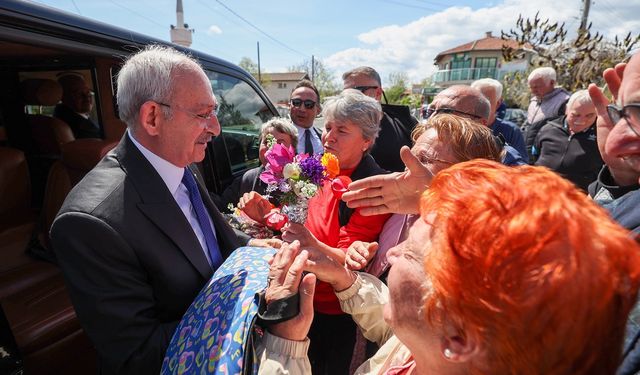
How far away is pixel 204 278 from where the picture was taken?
57.2 inches

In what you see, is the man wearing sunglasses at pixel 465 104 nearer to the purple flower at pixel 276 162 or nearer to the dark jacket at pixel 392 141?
the dark jacket at pixel 392 141

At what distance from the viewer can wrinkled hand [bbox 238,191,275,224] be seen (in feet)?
7.30

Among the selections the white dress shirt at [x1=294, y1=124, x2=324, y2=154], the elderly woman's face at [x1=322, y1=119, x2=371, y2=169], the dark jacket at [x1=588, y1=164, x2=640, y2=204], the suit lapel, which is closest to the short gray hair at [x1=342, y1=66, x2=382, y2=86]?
the white dress shirt at [x1=294, y1=124, x2=324, y2=154]

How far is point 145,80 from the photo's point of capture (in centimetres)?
148

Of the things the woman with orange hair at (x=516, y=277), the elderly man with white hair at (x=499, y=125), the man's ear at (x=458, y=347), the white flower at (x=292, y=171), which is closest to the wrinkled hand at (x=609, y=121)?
the woman with orange hair at (x=516, y=277)

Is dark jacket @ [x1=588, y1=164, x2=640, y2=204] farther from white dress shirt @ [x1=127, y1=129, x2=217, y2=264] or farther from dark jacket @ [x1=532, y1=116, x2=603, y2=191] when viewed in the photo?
dark jacket @ [x1=532, y1=116, x2=603, y2=191]

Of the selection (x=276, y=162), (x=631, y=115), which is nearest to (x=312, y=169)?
(x=276, y=162)

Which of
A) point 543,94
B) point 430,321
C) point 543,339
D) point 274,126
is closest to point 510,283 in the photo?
point 543,339

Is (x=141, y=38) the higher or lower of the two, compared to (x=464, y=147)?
higher

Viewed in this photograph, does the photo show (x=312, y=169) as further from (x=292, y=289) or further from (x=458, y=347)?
(x=458, y=347)

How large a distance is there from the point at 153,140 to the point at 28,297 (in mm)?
1571

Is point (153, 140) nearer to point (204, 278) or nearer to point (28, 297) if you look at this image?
point (204, 278)

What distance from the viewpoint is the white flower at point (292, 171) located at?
5.12 feet

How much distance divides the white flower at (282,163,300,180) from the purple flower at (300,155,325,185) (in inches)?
1.0
